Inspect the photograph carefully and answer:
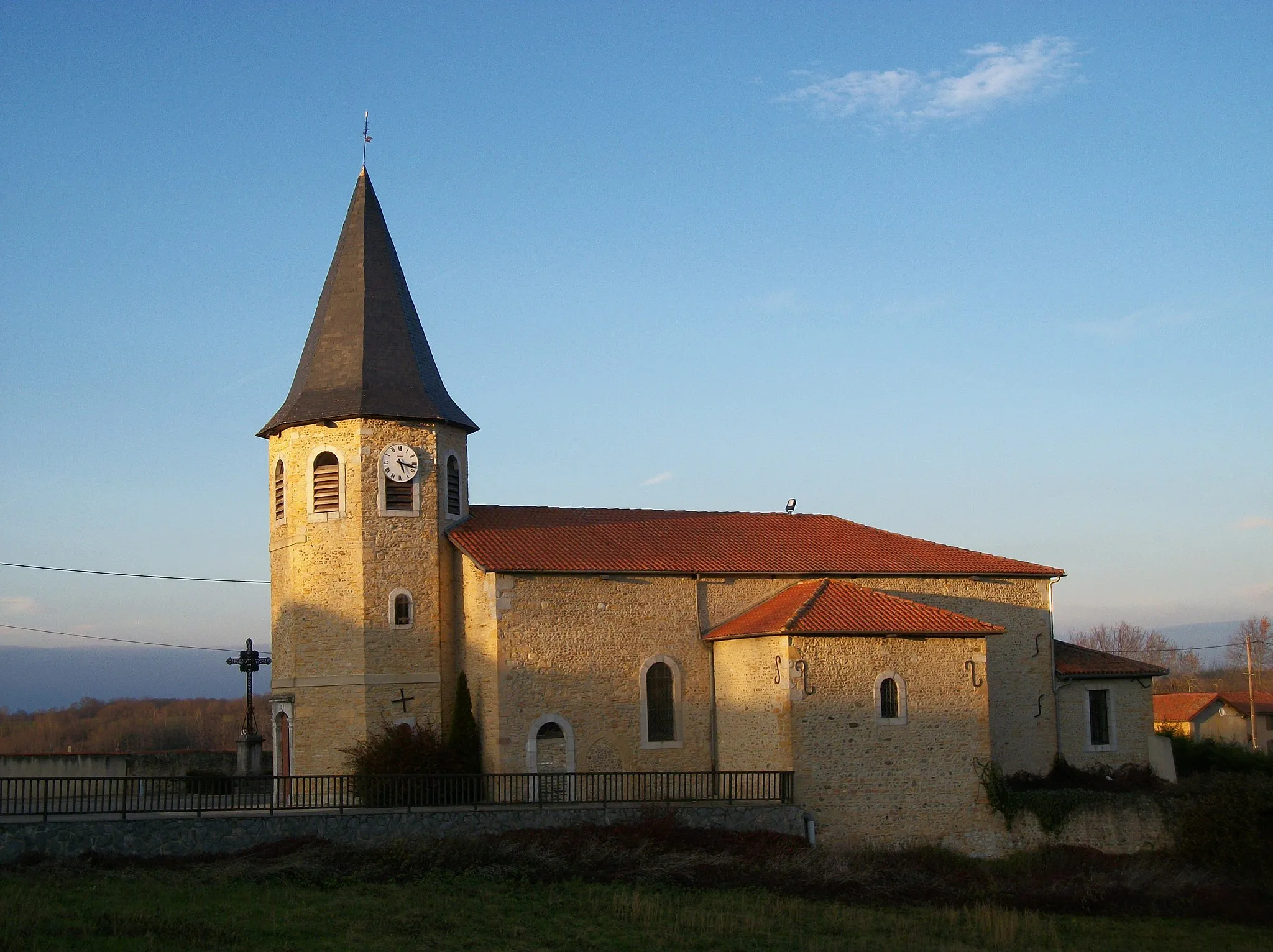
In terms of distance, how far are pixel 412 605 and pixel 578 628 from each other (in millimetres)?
3770

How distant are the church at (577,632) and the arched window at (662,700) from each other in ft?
0.15

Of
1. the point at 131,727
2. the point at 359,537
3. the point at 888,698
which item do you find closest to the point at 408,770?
the point at 359,537

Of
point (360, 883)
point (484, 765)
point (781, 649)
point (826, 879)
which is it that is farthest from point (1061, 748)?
point (360, 883)

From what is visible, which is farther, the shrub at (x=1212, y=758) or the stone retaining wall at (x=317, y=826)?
the shrub at (x=1212, y=758)

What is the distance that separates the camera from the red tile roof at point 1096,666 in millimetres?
32531

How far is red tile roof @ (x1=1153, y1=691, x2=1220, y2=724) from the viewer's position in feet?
188

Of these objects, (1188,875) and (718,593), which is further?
(718,593)

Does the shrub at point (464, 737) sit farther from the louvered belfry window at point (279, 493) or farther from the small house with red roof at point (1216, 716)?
the small house with red roof at point (1216, 716)

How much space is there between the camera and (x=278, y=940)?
55.7 ft

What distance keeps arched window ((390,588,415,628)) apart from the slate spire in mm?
4013

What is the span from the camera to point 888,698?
27.3 metres

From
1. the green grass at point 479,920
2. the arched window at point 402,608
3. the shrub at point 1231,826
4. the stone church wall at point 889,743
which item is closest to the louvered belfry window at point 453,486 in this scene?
the arched window at point 402,608

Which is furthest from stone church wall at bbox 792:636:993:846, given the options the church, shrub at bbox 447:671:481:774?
shrub at bbox 447:671:481:774

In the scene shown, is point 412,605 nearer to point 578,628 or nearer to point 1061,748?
point 578,628
